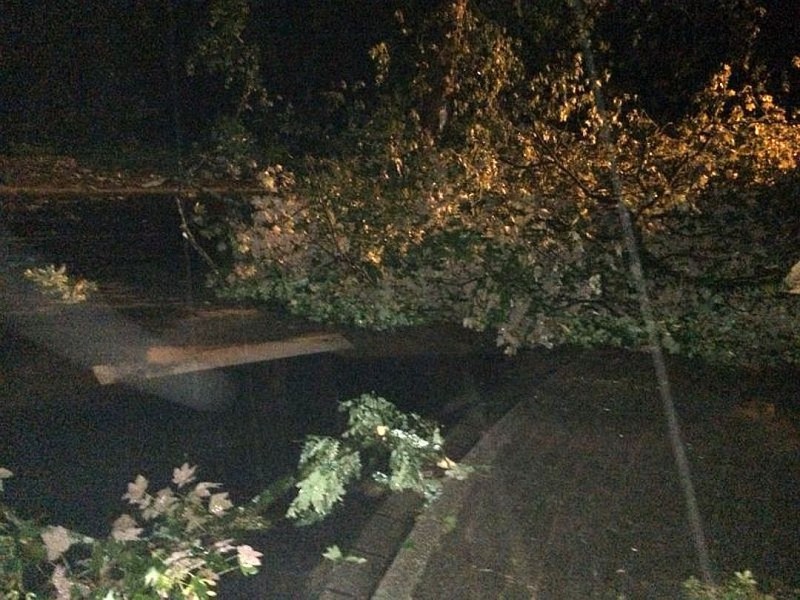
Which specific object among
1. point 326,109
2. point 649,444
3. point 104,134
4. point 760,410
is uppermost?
point 104,134

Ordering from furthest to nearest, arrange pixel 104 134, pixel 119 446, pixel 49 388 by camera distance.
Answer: pixel 104 134 → pixel 49 388 → pixel 119 446

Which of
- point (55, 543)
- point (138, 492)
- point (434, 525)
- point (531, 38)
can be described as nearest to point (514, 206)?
point (531, 38)

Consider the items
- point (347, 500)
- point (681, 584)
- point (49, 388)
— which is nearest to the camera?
point (681, 584)

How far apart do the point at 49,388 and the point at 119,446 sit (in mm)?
1405

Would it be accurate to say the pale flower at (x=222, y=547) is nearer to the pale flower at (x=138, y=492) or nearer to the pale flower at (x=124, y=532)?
the pale flower at (x=124, y=532)

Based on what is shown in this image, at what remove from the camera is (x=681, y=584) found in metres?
4.70

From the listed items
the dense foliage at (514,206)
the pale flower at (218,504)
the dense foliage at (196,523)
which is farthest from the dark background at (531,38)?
the pale flower at (218,504)

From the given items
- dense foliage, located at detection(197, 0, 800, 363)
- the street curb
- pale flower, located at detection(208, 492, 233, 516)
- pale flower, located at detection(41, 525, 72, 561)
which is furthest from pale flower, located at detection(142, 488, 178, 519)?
dense foliage, located at detection(197, 0, 800, 363)

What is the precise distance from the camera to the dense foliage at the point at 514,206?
9.70 meters

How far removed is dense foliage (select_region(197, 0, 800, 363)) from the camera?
970cm

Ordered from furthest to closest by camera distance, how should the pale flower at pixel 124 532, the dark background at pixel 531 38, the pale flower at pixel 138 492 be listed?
the dark background at pixel 531 38 → the pale flower at pixel 138 492 → the pale flower at pixel 124 532

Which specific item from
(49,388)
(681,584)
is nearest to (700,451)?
(681,584)

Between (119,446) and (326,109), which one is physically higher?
(326,109)

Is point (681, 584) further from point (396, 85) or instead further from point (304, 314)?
point (396, 85)
